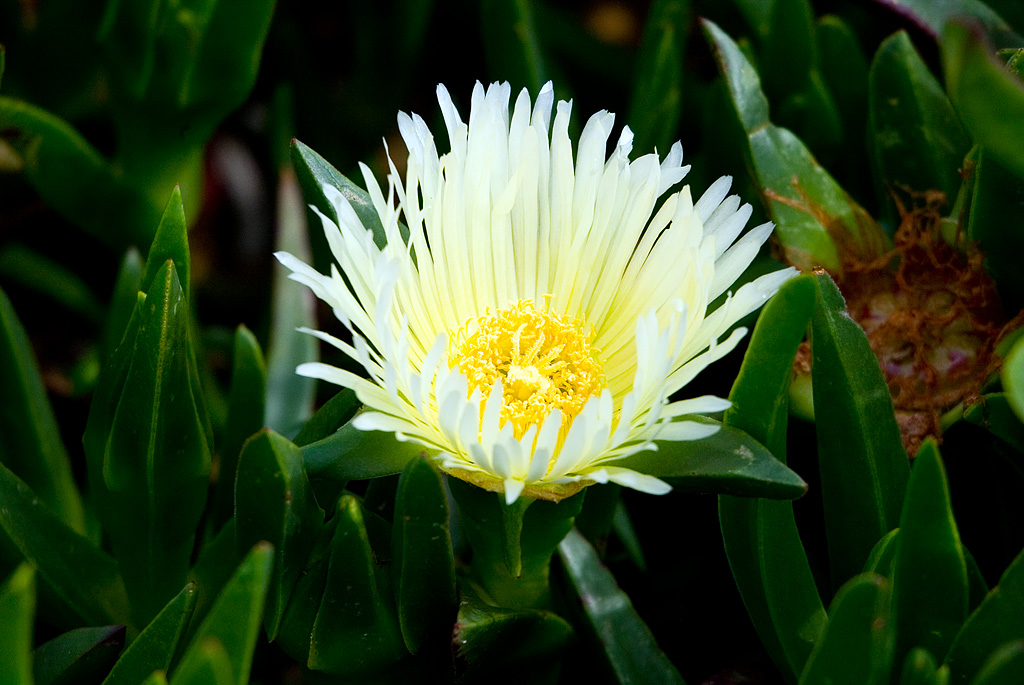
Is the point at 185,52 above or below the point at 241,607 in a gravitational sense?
above

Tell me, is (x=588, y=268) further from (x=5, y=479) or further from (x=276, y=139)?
(x=276, y=139)

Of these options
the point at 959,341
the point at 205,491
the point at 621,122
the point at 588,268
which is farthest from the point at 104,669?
the point at 621,122

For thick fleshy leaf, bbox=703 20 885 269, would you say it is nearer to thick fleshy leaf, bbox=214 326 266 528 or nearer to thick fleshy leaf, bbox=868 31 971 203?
thick fleshy leaf, bbox=868 31 971 203

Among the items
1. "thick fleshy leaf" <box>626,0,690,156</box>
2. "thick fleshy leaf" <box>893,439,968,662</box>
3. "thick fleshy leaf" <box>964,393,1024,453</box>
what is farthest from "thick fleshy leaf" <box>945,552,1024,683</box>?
"thick fleshy leaf" <box>626,0,690,156</box>

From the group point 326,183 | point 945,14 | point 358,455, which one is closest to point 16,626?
point 358,455

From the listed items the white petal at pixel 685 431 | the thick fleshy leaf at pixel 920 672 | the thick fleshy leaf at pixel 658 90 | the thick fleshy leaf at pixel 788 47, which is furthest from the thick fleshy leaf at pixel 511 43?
the thick fleshy leaf at pixel 920 672

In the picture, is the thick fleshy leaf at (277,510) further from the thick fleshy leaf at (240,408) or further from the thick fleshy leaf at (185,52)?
the thick fleshy leaf at (185,52)

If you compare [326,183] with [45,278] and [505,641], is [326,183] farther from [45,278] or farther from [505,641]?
[45,278]
